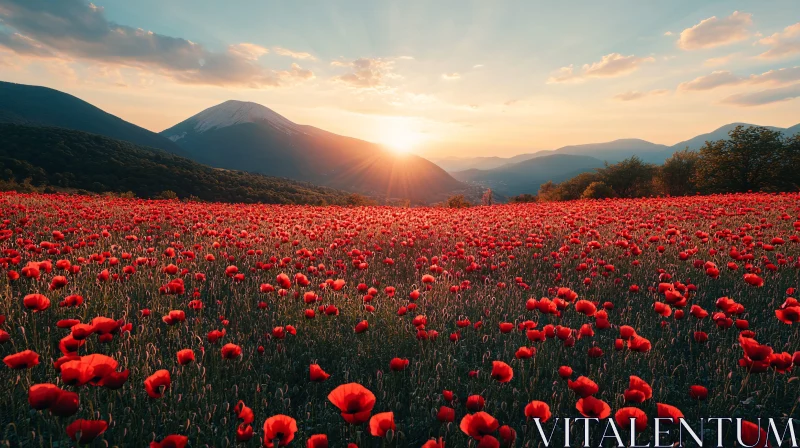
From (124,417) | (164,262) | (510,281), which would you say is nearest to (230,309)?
(124,417)

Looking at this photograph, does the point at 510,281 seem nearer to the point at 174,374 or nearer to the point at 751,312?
the point at 751,312

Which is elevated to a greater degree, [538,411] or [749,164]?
[749,164]

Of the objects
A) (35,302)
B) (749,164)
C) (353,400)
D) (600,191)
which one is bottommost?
(353,400)

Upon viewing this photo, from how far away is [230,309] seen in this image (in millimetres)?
4305

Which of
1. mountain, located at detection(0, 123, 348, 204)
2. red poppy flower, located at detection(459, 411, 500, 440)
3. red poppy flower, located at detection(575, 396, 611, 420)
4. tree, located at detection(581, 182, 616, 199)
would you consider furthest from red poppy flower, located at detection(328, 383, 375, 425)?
tree, located at detection(581, 182, 616, 199)

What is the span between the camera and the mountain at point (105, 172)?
52.3m

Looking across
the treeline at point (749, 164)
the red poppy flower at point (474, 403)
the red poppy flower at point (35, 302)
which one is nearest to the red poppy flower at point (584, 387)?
the red poppy flower at point (474, 403)

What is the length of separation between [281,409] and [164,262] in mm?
4365

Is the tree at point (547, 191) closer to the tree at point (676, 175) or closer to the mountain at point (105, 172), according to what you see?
the tree at point (676, 175)

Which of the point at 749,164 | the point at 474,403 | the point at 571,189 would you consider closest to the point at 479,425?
the point at 474,403

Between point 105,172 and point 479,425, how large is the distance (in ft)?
254

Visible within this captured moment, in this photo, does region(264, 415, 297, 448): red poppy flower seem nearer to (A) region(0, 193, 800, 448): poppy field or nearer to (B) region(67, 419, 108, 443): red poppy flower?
(A) region(0, 193, 800, 448): poppy field

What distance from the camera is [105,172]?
61.3m

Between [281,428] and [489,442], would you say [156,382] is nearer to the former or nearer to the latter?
[281,428]
